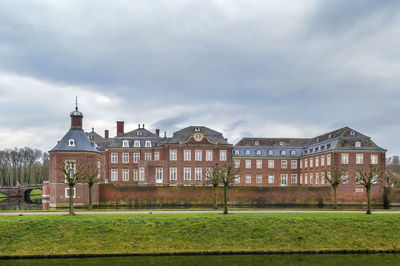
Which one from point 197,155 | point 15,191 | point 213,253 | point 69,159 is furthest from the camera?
point 15,191

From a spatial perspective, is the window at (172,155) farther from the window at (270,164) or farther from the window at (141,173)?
the window at (270,164)

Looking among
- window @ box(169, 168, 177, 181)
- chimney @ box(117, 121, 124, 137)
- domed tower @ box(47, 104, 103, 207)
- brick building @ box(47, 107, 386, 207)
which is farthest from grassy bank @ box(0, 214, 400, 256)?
chimney @ box(117, 121, 124, 137)

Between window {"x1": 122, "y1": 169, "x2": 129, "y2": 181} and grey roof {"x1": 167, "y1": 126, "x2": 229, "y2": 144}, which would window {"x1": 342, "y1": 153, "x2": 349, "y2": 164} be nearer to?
grey roof {"x1": 167, "y1": 126, "x2": 229, "y2": 144}

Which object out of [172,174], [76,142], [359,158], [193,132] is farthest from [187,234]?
[359,158]

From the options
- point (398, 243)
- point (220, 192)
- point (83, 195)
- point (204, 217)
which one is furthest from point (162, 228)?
point (220, 192)

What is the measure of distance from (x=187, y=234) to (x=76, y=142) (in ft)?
73.6

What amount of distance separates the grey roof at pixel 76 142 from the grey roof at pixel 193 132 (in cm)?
1509

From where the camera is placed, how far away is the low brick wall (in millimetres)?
41316

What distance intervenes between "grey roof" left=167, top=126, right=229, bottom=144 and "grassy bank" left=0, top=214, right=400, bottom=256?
102ft

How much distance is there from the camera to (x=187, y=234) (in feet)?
65.2

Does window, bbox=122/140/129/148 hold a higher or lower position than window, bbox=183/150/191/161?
higher

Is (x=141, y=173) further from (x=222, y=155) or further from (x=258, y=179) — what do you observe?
(x=258, y=179)

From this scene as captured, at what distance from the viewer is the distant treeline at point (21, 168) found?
261 feet

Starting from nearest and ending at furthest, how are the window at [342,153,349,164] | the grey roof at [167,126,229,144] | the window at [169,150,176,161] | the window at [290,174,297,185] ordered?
the window at [342,153,349,164] → the window at [169,150,176,161] → the grey roof at [167,126,229,144] → the window at [290,174,297,185]
